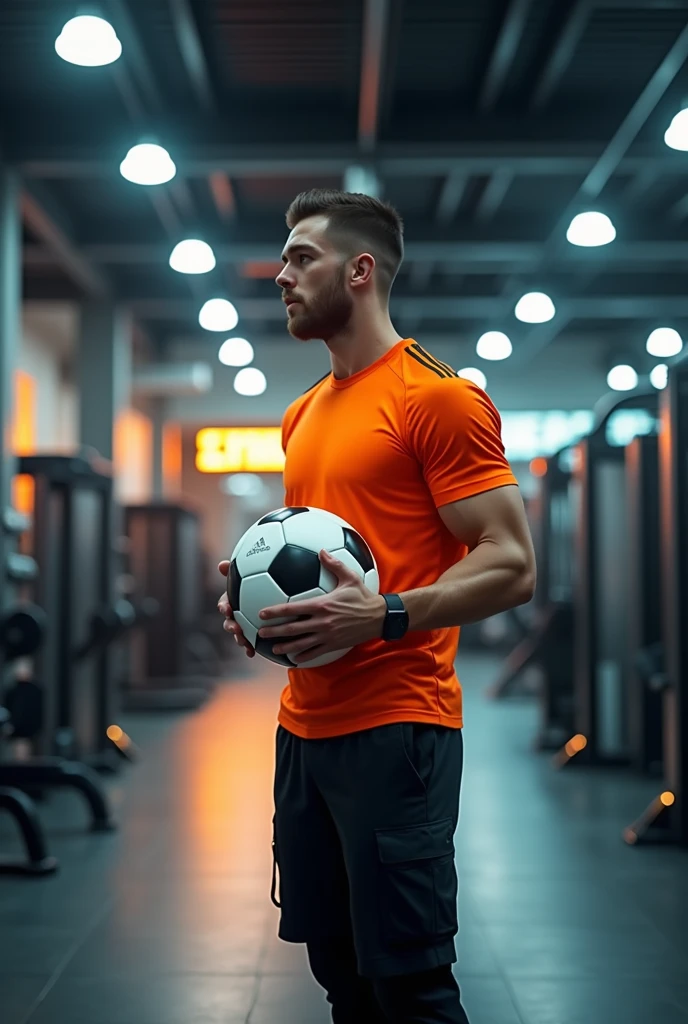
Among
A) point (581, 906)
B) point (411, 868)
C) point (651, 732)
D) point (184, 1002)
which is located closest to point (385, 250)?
point (411, 868)

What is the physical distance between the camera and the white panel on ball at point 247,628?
150 cm

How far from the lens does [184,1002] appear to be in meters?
2.55

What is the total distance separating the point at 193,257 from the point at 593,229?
2032mm

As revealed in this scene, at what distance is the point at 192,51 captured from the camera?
5184mm

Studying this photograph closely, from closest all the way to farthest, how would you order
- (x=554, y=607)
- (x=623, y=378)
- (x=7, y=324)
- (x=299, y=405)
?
1. (x=299, y=405)
2. (x=7, y=324)
3. (x=554, y=607)
4. (x=623, y=378)

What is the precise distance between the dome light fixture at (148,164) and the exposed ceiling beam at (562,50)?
184cm

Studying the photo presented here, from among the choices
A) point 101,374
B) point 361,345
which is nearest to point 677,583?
point 361,345

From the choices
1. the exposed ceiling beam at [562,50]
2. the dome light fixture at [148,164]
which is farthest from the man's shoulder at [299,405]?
the exposed ceiling beam at [562,50]

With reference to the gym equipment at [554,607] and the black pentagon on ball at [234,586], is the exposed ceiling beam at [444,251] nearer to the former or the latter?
the gym equipment at [554,607]

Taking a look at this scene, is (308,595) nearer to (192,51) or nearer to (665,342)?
(192,51)

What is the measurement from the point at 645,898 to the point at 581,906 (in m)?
0.23

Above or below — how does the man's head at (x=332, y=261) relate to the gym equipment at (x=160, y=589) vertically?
above

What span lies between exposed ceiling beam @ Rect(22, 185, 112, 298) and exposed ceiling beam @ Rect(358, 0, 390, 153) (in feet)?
6.83

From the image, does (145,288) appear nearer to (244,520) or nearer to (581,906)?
(581,906)
